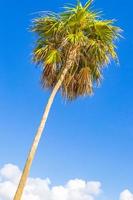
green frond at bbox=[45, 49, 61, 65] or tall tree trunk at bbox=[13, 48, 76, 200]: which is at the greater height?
green frond at bbox=[45, 49, 61, 65]

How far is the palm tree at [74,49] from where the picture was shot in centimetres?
2458

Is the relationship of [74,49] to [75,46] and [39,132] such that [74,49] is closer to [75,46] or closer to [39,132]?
[75,46]

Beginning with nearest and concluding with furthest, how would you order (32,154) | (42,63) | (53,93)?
1. (32,154)
2. (53,93)
3. (42,63)

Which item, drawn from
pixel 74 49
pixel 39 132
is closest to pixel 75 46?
pixel 74 49

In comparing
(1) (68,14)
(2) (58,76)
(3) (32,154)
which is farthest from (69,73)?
(3) (32,154)

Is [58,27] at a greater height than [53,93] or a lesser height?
greater

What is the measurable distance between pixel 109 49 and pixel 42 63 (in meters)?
2.93

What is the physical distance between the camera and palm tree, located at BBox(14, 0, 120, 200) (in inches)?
968

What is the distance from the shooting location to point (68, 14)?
24688 millimetres

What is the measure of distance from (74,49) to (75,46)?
0.16m

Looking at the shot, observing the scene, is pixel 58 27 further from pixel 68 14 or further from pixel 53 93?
pixel 53 93

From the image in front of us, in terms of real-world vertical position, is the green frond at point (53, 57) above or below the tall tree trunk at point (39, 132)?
above

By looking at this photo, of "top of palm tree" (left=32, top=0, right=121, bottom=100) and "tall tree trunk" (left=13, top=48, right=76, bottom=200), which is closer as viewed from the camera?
"tall tree trunk" (left=13, top=48, right=76, bottom=200)

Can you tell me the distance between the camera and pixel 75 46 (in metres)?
24.5
